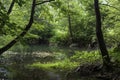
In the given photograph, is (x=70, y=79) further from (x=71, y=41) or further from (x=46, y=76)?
(x=71, y=41)

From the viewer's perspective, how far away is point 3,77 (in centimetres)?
1462

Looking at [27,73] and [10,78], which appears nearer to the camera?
[10,78]

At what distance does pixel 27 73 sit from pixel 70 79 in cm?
334

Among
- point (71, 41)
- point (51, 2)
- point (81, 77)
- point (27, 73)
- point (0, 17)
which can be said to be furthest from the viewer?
point (71, 41)

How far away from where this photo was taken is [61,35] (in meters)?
49.3

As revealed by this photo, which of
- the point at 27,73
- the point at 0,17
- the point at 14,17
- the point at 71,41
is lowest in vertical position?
the point at 71,41

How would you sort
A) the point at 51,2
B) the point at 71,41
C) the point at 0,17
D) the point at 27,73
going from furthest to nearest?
the point at 71,41 < the point at 27,73 < the point at 51,2 < the point at 0,17

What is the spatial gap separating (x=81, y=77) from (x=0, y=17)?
8.50 metres

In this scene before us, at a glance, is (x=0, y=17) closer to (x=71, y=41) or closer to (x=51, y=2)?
(x=51, y=2)

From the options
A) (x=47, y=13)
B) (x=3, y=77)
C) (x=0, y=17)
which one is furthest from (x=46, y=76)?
(x=0, y=17)

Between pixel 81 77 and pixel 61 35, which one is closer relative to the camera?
pixel 81 77

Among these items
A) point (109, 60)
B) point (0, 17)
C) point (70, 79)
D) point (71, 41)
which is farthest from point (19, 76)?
point (71, 41)

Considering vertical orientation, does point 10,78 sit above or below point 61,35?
above

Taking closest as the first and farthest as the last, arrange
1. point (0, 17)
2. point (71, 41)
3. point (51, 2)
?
1. point (0, 17)
2. point (51, 2)
3. point (71, 41)
